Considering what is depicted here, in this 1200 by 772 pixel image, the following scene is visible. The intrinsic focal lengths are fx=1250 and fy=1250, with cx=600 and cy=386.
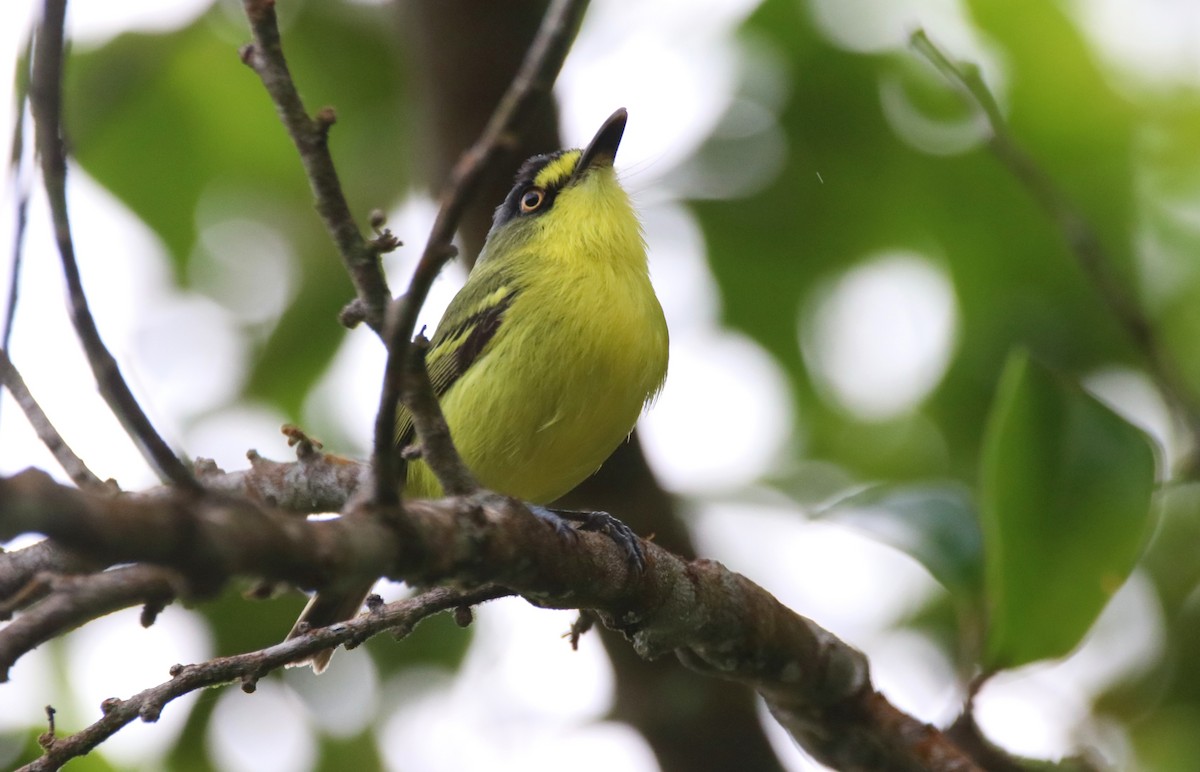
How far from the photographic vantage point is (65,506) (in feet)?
4.08

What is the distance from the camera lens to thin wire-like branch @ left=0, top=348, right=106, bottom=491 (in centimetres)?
213

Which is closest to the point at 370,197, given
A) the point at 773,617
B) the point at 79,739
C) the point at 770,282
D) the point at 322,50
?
the point at 322,50

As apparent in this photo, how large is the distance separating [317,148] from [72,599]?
0.74 m

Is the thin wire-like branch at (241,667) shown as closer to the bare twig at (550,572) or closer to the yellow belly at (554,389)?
the bare twig at (550,572)

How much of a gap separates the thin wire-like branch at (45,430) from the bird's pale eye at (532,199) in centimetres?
281

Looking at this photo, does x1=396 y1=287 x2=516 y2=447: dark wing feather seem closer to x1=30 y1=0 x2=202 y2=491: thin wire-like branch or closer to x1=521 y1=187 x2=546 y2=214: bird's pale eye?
x1=521 y1=187 x2=546 y2=214: bird's pale eye

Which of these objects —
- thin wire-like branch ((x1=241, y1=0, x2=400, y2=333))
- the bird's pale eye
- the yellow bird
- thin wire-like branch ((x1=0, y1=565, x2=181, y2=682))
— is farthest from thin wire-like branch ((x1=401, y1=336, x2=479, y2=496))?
the bird's pale eye

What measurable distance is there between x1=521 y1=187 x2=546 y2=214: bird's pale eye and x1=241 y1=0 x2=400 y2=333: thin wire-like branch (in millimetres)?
2958

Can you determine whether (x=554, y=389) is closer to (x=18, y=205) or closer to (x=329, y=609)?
(x=329, y=609)

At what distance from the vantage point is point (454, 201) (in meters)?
1.70

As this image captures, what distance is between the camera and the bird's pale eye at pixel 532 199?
4918 millimetres

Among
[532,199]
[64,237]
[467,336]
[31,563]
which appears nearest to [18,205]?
[64,237]

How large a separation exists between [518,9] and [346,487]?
221 centimetres

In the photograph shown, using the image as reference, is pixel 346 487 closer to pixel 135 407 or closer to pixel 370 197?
pixel 135 407
